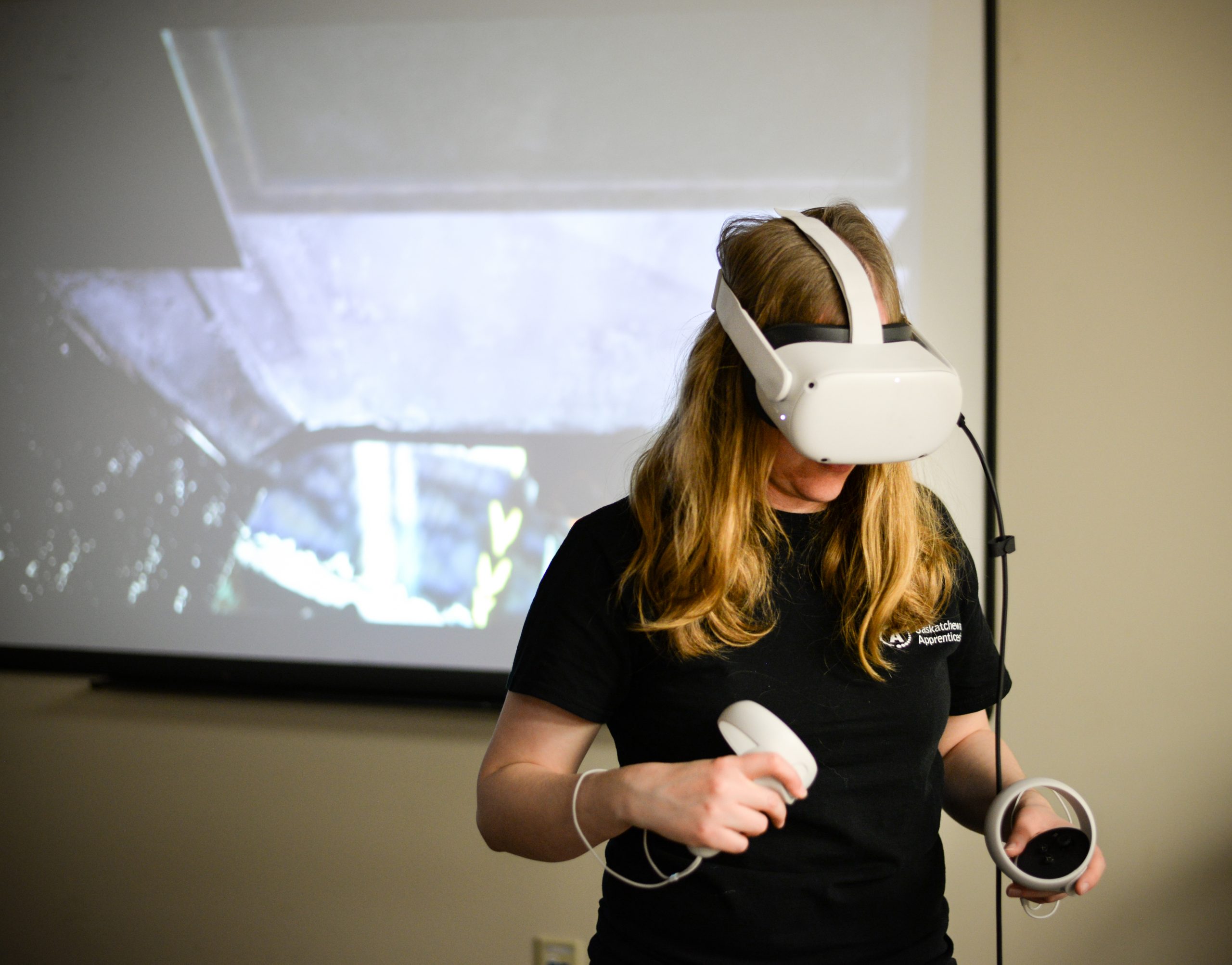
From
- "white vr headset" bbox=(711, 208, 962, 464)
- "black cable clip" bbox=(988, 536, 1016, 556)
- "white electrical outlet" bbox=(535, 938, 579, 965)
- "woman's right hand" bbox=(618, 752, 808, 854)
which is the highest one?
"white vr headset" bbox=(711, 208, 962, 464)

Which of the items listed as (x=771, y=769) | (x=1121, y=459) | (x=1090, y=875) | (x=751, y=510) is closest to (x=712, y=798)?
(x=771, y=769)

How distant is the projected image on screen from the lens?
1.96 m

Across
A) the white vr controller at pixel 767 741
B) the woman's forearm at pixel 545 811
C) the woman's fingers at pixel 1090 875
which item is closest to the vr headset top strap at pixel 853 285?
the white vr controller at pixel 767 741

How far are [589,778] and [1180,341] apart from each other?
1675 millimetres

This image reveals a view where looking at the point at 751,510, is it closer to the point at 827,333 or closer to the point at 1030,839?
the point at 827,333

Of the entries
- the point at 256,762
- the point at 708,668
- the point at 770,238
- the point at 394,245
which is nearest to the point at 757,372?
the point at 770,238

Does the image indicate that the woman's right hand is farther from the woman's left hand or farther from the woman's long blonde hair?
the woman's left hand

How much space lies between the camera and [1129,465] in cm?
180

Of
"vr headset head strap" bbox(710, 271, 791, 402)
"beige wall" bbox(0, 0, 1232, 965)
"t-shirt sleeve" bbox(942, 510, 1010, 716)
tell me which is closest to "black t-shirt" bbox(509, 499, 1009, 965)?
"t-shirt sleeve" bbox(942, 510, 1010, 716)

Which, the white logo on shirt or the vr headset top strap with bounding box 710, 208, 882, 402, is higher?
the vr headset top strap with bounding box 710, 208, 882, 402

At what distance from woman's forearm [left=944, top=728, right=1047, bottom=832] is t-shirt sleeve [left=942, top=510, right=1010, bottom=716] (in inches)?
1.7

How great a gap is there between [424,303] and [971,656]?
148 cm

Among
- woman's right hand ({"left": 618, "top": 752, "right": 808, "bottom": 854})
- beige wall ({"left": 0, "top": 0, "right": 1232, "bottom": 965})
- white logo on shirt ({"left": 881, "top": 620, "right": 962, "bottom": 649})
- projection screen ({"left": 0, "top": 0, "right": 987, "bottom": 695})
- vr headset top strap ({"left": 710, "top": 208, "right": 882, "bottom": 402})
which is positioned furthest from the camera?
projection screen ({"left": 0, "top": 0, "right": 987, "bottom": 695})

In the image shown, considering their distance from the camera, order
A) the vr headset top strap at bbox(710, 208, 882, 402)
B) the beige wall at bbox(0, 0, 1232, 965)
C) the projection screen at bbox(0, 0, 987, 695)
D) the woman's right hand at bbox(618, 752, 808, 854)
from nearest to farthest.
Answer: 1. the woman's right hand at bbox(618, 752, 808, 854)
2. the vr headset top strap at bbox(710, 208, 882, 402)
3. the beige wall at bbox(0, 0, 1232, 965)
4. the projection screen at bbox(0, 0, 987, 695)
